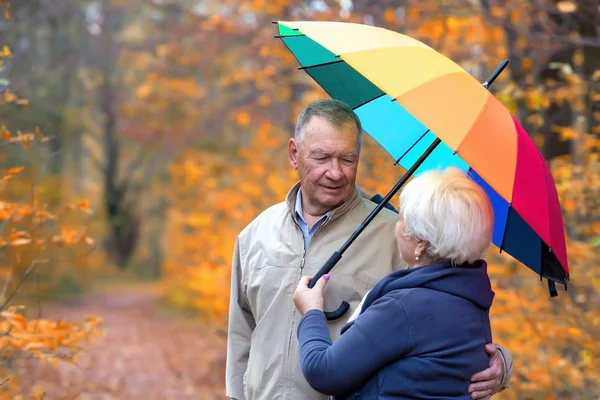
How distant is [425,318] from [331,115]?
2.90 ft

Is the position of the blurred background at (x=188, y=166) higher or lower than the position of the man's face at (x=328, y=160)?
lower

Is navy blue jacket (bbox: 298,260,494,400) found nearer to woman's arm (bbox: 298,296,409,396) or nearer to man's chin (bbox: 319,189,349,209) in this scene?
woman's arm (bbox: 298,296,409,396)

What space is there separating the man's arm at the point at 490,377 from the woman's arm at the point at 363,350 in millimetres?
284

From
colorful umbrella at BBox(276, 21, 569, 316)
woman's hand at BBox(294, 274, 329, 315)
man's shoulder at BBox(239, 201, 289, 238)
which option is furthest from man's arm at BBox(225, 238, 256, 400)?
colorful umbrella at BBox(276, 21, 569, 316)

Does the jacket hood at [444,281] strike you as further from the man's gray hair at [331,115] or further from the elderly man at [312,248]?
the man's gray hair at [331,115]

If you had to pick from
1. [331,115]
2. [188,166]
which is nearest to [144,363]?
[188,166]

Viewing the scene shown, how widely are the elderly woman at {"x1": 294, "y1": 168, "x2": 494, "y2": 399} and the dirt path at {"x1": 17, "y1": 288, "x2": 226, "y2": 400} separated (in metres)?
2.93

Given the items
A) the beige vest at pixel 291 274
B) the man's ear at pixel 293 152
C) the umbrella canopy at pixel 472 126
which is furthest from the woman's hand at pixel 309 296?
the umbrella canopy at pixel 472 126

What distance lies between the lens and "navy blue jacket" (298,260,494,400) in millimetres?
2480

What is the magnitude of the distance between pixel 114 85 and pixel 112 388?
15.0 meters

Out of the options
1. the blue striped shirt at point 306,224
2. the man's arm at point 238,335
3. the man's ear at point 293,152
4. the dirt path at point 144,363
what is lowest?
the dirt path at point 144,363

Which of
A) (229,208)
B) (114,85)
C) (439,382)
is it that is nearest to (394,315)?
(439,382)

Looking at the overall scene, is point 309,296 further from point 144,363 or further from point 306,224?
point 144,363

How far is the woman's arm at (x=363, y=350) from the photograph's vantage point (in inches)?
97.3
